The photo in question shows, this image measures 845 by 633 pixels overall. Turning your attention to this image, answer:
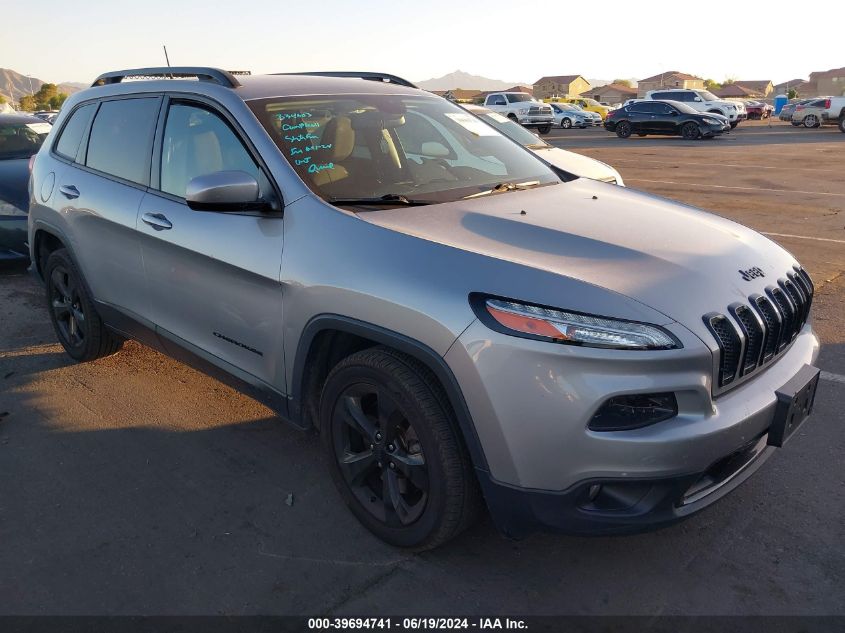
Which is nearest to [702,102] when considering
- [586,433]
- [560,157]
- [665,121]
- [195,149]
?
[665,121]

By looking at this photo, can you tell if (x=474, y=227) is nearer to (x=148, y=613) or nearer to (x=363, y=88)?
(x=363, y=88)

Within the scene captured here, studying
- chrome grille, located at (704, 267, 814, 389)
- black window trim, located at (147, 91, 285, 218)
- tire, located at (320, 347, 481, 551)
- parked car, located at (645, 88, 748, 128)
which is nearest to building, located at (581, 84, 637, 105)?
parked car, located at (645, 88, 748, 128)

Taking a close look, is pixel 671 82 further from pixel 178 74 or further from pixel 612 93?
pixel 178 74

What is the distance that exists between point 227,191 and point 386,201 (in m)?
0.64

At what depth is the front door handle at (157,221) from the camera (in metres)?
3.57

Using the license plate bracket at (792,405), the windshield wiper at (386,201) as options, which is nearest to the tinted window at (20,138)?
the windshield wiper at (386,201)

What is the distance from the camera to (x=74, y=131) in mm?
4633

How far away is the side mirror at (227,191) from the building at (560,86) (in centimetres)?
12252

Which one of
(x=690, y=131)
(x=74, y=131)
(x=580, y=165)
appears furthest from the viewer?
(x=690, y=131)

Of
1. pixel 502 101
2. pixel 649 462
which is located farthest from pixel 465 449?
pixel 502 101

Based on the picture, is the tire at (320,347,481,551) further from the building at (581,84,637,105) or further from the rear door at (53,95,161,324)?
the building at (581,84,637,105)

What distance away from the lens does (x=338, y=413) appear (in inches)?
Answer: 115

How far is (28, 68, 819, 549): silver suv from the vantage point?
90.0 inches

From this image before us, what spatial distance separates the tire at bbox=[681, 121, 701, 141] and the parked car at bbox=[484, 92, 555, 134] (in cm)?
675
